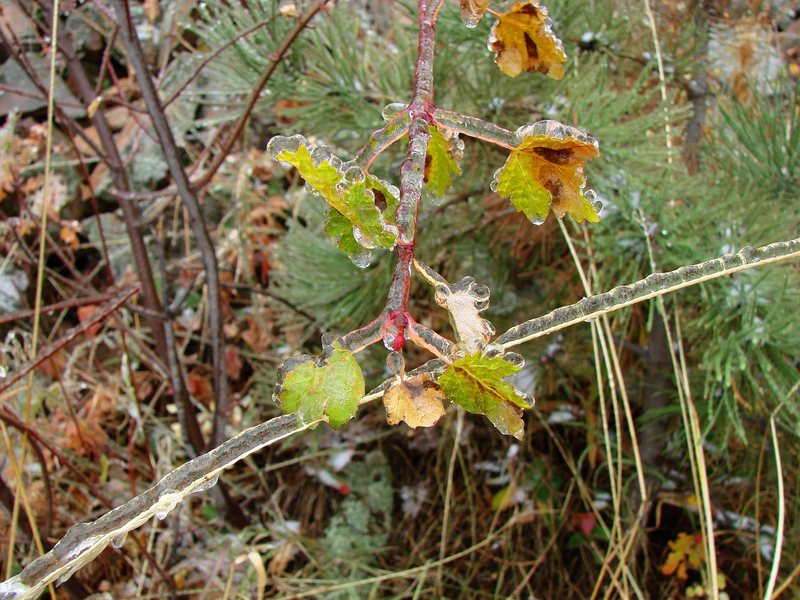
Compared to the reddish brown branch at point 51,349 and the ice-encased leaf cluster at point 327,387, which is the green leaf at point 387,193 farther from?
the reddish brown branch at point 51,349

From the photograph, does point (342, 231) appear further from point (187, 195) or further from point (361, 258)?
point (187, 195)

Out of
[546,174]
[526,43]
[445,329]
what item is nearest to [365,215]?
[546,174]

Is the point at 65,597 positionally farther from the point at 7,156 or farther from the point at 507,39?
the point at 507,39

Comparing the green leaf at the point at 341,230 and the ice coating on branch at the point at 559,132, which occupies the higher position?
the ice coating on branch at the point at 559,132

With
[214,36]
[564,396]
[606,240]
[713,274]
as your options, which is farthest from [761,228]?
[214,36]

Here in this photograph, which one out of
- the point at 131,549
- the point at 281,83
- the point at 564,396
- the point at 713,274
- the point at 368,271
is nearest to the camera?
the point at 713,274

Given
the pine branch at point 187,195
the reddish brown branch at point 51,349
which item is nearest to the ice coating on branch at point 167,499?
the reddish brown branch at point 51,349
